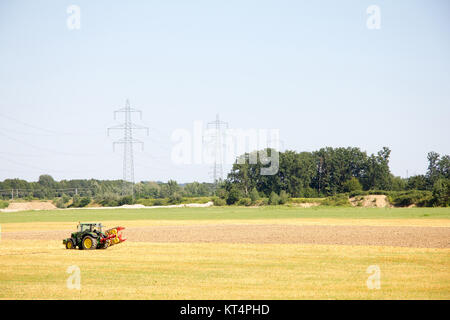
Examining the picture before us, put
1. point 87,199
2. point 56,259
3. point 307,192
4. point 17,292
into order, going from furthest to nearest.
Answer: point 307,192
point 87,199
point 56,259
point 17,292

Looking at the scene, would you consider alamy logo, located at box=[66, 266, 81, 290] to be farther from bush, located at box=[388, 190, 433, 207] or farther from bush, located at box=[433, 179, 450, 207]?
bush, located at box=[388, 190, 433, 207]

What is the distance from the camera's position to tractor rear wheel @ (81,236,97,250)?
36.4m

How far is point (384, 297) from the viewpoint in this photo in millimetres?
19766

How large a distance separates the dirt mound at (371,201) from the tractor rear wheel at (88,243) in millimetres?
102583

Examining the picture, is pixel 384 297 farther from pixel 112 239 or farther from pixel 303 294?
pixel 112 239

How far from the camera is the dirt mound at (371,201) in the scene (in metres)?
130

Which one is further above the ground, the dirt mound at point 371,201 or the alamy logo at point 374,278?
the dirt mound at point 371,201

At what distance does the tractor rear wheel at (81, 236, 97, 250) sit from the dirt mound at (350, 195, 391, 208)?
337ft

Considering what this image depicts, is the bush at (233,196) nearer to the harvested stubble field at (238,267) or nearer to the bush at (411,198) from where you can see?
the bush at (411,198)

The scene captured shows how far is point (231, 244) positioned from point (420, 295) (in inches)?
818

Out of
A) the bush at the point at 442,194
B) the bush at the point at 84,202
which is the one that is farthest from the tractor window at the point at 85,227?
the bush at the point at 84,202

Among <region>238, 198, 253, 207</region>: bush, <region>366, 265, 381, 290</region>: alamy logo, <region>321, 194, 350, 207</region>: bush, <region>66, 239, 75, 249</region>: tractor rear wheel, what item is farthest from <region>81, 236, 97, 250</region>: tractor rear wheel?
<region>238, 198, 253, 207</region>: bush

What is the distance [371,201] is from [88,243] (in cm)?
10603
